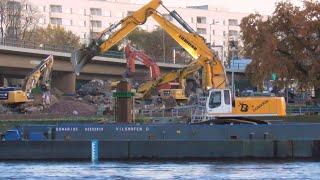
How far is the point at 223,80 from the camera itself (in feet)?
175

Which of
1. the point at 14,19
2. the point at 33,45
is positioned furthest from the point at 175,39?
the point at 14,19

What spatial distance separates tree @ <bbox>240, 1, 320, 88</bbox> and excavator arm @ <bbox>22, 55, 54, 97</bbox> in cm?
2572

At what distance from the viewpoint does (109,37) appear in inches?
2302

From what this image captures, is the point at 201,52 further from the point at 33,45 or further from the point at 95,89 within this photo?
the point at 33,45

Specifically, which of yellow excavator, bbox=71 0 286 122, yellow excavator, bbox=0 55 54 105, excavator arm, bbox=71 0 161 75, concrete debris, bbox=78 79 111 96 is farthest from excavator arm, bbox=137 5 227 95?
concrete debris, bbox=78 79 111 96

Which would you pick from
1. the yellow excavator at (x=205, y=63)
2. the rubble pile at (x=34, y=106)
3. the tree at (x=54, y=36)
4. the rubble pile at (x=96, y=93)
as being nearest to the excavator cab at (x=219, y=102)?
the yellow excavator at (x=205, y=63)

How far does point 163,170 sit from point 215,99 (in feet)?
28.1

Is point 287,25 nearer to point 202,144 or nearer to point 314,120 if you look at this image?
point 314,120

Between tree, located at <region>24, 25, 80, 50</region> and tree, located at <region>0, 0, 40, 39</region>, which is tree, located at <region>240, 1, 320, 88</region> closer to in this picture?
tree, located at <region>0, 0, 40, 39</region>

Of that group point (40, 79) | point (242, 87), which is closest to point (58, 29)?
point (242, 87)

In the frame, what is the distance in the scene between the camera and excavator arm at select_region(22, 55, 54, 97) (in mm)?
87188

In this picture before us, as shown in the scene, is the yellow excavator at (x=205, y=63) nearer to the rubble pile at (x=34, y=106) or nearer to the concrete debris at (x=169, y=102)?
the rubble pile at (x=34, y=106)

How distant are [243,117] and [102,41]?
17.6m

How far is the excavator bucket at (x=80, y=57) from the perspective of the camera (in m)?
55.8
